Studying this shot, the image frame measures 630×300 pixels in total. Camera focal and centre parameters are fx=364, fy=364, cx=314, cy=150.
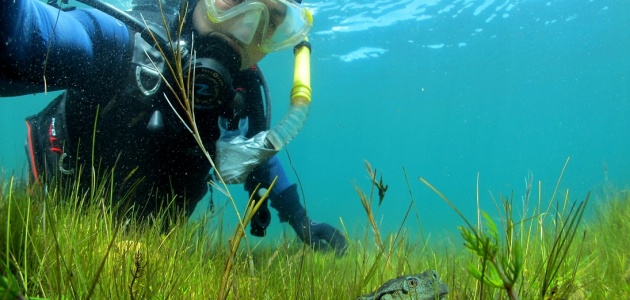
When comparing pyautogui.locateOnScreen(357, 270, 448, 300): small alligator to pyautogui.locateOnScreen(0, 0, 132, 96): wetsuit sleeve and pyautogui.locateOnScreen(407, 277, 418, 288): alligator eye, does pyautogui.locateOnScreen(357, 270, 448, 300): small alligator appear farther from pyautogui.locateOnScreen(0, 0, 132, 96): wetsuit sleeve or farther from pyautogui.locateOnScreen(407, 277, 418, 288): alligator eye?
pyautogui.locateOnScreen(0, 0, 132, 96): wetsuit sleeve

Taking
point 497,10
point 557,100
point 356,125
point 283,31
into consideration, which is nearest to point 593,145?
point 557,100

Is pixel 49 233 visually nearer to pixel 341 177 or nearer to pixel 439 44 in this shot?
pixel 439 44

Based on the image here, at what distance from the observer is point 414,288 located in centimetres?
113

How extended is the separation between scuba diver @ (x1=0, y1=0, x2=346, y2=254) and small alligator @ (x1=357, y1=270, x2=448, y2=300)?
1.39 meters

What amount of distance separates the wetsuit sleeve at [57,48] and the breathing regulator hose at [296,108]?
1.45 metres

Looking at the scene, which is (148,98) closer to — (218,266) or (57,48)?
(57,48)

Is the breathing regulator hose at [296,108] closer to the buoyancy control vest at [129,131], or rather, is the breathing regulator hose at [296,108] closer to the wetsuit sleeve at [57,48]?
the buoyancy control vest at [129,131]

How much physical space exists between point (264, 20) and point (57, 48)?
1949 millimetres

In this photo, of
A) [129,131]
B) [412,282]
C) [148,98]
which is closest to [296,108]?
[148,98]

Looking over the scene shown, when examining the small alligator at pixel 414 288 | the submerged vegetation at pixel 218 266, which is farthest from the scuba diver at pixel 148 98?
the small alligator at pixel 414 288

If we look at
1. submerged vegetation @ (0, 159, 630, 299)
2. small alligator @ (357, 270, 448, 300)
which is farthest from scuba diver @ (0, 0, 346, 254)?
small alligator @ (357, 270, 448, 300)

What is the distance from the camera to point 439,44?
2388cm

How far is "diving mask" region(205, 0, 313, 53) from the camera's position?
11.5 feet

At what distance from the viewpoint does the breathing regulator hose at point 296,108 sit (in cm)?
303
